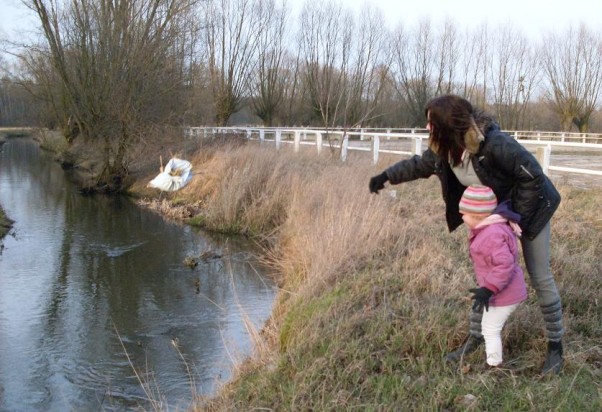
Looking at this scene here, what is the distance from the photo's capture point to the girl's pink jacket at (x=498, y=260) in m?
3.15

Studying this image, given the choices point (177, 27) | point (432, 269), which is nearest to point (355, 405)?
point (432, 269)

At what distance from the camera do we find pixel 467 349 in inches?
143

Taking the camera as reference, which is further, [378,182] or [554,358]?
[378,182]

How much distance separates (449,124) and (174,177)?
14058mm

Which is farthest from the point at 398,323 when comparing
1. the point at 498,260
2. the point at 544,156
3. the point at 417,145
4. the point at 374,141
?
the point at 374,141

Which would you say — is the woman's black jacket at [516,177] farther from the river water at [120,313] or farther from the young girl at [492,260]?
the river water at [120,313]

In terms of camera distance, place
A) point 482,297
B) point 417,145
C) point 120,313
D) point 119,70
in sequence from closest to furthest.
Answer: point 482,297 < point 120,313 < point 417,145 < point 119,70

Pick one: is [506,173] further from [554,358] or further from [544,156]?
[544,156]

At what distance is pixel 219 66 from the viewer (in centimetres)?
3412

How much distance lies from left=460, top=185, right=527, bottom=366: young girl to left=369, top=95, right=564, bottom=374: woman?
3.7 inches

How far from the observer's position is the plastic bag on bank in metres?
16.4

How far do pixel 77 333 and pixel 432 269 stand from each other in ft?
13.9

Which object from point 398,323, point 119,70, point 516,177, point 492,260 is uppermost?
point 119,70

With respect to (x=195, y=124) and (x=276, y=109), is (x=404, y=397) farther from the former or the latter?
(x=276, y=109)
